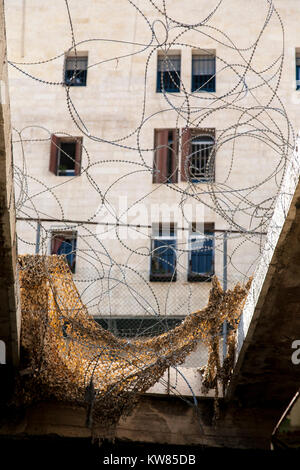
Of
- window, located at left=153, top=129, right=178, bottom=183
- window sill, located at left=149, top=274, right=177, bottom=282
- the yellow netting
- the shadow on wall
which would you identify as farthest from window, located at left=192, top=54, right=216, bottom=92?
the shadow on wall

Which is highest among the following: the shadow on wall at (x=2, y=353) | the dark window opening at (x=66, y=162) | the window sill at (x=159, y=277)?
the dark window opening at (x=66, y=162)

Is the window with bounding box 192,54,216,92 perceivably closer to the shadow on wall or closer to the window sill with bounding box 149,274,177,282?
the window sill with bounding box 149,274,177,282

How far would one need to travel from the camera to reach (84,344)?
9680mm

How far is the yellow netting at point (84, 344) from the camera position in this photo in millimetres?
9695

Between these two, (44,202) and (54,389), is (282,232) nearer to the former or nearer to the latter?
(54,389)

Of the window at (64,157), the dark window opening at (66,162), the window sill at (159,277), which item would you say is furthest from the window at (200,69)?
the window sill at (159,277)

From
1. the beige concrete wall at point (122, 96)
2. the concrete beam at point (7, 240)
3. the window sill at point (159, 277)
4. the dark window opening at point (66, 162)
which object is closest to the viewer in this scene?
the concrete beam at point (7, 240)

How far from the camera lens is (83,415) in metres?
10.3

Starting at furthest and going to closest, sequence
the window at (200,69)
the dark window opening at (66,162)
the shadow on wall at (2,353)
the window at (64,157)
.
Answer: the window at (200,69) < the dark window opening at (66,162) < the window at (64,157) < the shadow on wall at (2,353)

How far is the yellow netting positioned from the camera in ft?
31.8

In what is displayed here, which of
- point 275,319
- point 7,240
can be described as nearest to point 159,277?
point 275,319

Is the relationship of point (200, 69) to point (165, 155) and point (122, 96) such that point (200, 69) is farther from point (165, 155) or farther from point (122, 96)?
point (165, 155)

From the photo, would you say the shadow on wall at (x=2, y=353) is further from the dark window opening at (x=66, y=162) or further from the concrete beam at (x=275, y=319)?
the dark window opening at (x=66, y=162)
